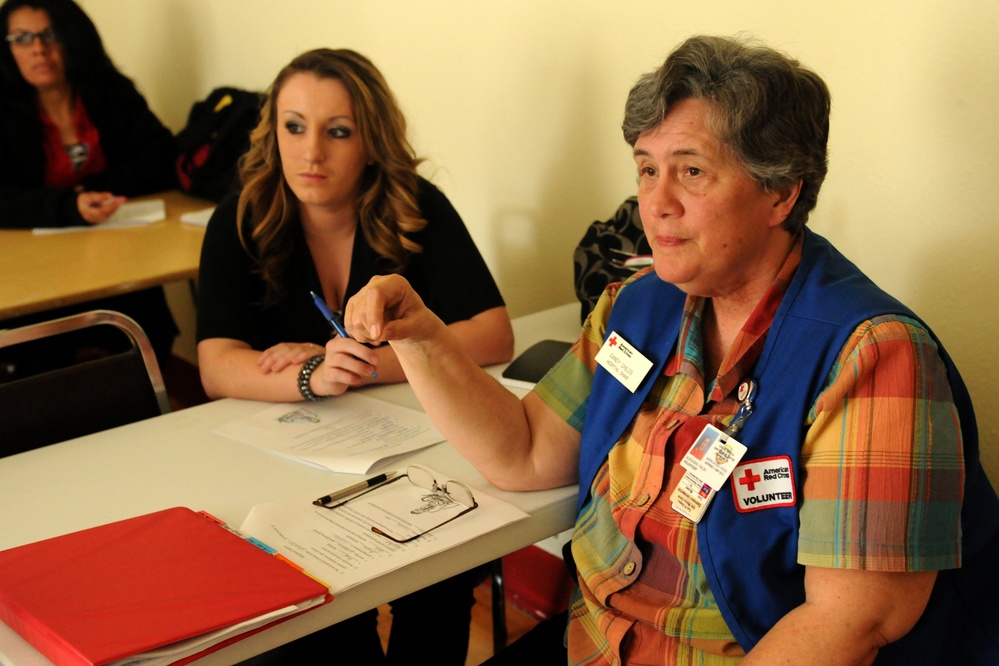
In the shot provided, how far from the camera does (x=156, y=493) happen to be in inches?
58.6

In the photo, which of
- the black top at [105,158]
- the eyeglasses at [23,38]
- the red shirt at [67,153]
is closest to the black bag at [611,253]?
the black top at [105,158]

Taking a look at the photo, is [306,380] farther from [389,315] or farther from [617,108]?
[617,108]

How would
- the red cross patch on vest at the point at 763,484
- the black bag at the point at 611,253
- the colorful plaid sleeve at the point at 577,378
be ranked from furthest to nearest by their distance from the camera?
the black bag at the point at 611,253
the colorful plaid sleeve at the point at 577,378
the red cross patch on vest at the point at 763,484

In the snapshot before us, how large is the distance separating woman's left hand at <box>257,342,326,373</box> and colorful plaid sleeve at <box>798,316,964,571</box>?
1049 millimetres

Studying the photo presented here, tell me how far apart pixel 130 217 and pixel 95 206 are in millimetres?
141

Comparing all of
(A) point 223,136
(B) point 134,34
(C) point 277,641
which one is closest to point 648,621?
(C) point 277,641

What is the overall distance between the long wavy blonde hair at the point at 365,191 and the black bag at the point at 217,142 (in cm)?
121

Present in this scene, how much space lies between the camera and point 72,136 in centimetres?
350

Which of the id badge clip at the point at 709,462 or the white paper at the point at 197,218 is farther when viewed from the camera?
the white paper at the point at 197,218

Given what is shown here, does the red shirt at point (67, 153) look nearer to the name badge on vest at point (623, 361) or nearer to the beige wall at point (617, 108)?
the beige wall at point (617, 108)

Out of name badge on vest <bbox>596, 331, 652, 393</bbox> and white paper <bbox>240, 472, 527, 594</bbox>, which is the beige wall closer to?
name badge on vest <bbox>596, 331, 652, 393</bbox>

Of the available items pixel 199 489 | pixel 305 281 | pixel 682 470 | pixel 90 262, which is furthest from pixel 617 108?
pixel 90 262

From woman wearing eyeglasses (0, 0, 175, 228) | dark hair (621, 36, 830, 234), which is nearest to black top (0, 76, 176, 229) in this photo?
woman wearing eyeglasses (0, 0, 175, 228)

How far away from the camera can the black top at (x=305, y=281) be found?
2070mm
